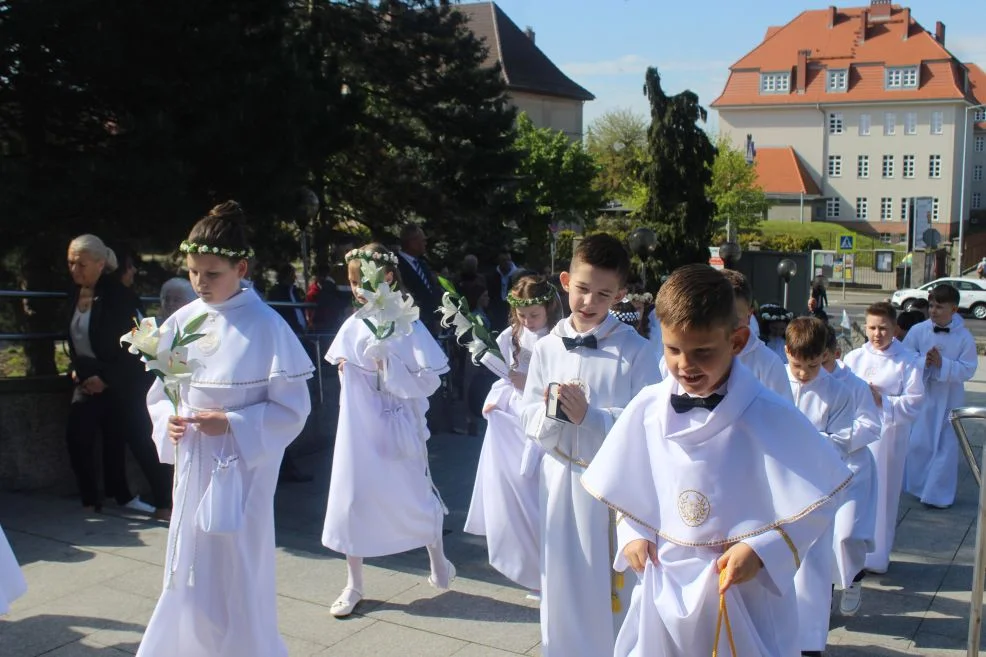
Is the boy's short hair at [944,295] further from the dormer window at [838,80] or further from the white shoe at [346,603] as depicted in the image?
the dormer window at [838,80]

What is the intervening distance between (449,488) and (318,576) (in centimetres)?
262

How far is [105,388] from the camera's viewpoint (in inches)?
294

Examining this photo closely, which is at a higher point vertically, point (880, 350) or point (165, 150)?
point (165, 150)

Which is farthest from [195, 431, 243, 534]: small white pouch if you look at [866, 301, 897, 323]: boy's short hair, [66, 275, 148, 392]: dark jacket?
[866, 301, 897, 323]: boy's short hair

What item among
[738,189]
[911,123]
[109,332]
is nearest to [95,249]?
[109,332]

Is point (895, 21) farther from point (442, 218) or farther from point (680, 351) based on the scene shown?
point (680, 351)

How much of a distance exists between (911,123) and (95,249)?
80.1 m

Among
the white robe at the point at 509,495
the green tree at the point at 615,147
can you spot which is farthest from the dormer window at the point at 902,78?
the white robe at the point at 509,495

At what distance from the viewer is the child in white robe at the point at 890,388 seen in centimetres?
706

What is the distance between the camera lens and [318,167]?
11203mm

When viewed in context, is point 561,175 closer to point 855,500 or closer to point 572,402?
point 855,500

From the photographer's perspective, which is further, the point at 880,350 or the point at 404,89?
the point at 404,89

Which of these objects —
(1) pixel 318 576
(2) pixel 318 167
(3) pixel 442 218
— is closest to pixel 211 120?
(2) pixel 318 167

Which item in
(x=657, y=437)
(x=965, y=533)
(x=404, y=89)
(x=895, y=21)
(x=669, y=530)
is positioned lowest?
(x=965, y=533)
